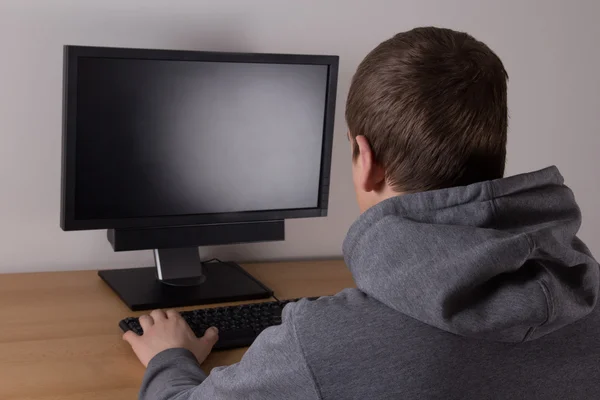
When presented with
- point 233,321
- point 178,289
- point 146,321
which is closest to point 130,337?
point 146,321

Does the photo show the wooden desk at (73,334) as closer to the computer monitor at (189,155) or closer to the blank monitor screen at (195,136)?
the computer monitor at (189,155)

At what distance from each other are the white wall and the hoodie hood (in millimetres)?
966

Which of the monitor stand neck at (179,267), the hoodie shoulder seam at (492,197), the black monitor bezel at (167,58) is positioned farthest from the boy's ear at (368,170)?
the monitor stand neck at (179,267)

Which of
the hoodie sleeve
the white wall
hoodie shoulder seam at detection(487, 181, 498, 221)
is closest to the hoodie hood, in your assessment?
hoodie shoulder seam at detection(487, 181, 498, 221)

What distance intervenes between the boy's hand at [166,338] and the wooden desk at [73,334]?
2cm

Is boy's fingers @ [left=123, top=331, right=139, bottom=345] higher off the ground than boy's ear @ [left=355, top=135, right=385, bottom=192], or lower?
lower

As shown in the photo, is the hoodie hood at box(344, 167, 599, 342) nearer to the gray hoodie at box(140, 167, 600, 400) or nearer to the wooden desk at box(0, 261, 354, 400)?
the gray hoodie at box(140, 167, 600, 400)

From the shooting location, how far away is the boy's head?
1052mm

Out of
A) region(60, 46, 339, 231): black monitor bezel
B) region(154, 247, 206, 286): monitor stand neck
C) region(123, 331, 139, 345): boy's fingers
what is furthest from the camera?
region(154, 247, 206, 286): monitor stand neck

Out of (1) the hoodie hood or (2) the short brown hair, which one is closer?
(1) the hoodie hood

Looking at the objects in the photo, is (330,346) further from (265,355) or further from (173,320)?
A: (173,320)

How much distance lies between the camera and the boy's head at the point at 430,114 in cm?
105

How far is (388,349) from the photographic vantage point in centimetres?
96

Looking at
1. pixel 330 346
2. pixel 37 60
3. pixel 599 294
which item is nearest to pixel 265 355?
pixel 330 346
